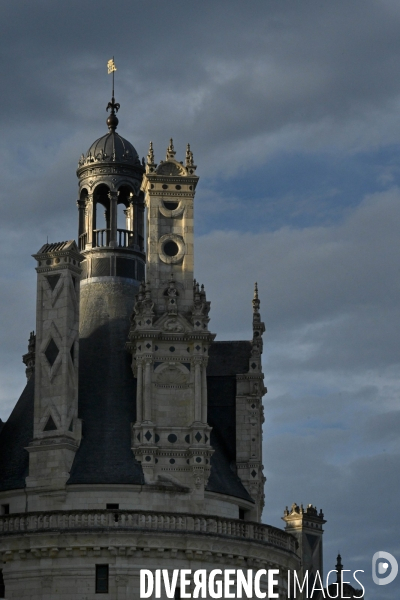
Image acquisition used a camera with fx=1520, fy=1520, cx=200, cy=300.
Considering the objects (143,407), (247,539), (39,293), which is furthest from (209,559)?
(39,293)

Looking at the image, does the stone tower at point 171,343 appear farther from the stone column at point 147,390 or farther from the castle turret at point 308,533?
the castle turret at point 308,533

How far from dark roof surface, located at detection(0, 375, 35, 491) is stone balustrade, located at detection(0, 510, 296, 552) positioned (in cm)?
236

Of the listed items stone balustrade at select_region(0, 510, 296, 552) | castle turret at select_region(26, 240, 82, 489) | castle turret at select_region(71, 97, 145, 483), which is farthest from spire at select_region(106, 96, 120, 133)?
stone balustrade at select_region(0, 510, 296, 552)

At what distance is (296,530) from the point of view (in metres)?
78.2

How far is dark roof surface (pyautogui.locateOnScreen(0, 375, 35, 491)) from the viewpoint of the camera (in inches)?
2586

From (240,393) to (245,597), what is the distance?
34.8 feet

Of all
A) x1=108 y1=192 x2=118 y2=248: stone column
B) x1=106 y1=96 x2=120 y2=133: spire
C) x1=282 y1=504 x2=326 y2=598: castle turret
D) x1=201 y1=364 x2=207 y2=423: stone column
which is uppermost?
x1=106 y1=96 x2=120 y2=133: spire

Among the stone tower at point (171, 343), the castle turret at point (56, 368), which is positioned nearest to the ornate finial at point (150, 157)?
the stone tower at point (171, 343)

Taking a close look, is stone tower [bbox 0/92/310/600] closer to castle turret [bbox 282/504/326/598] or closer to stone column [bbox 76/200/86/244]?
stone column [bbox 76/200/86/244]

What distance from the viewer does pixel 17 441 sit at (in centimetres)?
6762

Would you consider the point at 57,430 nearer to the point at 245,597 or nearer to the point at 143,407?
the point at 143,407

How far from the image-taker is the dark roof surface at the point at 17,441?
216ft

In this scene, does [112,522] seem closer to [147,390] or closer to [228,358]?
[147,390]

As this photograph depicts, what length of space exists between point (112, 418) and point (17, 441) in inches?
179
